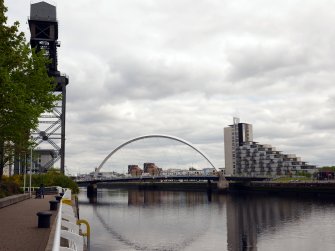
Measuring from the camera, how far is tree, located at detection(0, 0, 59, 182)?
76.1 feet

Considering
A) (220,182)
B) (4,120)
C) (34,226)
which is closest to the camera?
(34,226)

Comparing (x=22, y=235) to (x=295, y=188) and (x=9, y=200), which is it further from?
(x=295, y=188)

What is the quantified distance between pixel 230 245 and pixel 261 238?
6105 millimetres

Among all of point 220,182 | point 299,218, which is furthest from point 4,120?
point 220,182

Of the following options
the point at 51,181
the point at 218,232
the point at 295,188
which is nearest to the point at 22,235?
the point at 218,232

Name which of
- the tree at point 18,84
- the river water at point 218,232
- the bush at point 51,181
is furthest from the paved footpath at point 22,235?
the bush at point 51,181

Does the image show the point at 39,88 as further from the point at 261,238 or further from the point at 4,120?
the point at 261,238

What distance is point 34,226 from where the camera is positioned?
20.3 metres

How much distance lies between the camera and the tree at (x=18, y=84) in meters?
23.2

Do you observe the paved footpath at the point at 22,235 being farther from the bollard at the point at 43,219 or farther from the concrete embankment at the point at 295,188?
the concrete embankment at the point at 295,188

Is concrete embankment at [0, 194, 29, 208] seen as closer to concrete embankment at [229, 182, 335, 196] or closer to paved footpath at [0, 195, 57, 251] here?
paved footpath at [0, 195, 57, 251]

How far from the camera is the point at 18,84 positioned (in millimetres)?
25922

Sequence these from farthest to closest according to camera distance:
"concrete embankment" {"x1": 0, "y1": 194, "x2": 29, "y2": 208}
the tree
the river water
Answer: the river water
"concrete embankment" {"x1": 0, "y1": 194, "x2": 29, "y2": 208}
the tree

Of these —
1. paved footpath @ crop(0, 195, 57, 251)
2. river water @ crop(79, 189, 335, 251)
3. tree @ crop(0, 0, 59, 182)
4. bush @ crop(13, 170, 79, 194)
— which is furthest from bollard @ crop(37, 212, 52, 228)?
bush @ crop(13, 170, 79, 194)
